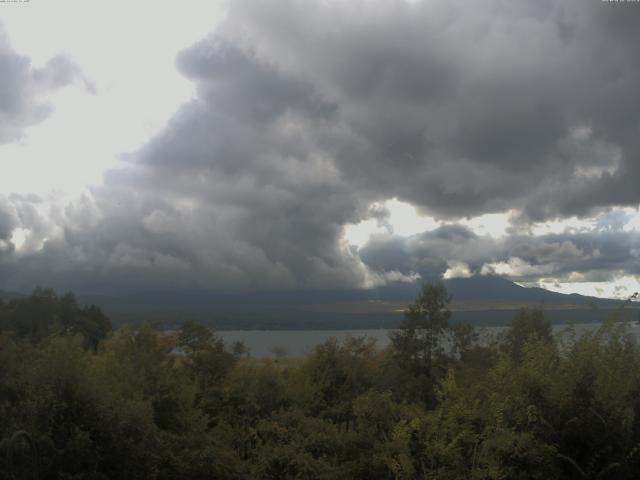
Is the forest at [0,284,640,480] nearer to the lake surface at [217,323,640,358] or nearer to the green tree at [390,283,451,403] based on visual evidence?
the lake surface at [217,323,640,358]

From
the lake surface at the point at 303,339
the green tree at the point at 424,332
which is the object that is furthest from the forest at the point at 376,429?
the green tree at the point at 424,332

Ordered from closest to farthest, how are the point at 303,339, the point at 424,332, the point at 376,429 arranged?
the point at 376,429, the point at 424,332, the point at 303,339

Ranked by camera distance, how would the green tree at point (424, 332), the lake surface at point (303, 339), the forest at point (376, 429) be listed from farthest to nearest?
1. the green tree at point (424, 332)
2. the lake surface at point (303, 339)
3. the forest at point (376, 429)

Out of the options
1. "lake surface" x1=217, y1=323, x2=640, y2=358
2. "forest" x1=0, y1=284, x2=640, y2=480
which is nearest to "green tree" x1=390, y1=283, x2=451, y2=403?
"lake surface" x1=217, y1=323, x2=640, y2=358

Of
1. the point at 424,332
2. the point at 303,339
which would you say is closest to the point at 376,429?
the point at 424,332

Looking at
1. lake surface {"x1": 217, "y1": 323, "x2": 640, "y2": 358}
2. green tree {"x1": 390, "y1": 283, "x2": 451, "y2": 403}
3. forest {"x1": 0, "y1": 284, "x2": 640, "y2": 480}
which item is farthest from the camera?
green tree {"x1": 390, "y1": 283, "x2": 451, "y2": 403}

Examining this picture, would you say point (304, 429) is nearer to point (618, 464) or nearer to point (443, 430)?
point (443, 430)

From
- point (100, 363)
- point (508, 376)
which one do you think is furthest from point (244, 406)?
point (508, 376)

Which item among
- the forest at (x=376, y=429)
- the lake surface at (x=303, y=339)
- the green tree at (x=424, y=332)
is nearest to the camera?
the forest at (x=376, y=429)

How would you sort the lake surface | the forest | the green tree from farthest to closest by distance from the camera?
the green tree, the lake surface, the forest

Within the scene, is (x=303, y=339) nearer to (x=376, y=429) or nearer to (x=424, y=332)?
(x=424, y=332)

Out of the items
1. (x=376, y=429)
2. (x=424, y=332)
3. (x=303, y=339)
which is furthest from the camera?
(x=303, y=339)

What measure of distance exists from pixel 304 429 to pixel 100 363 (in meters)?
7.30

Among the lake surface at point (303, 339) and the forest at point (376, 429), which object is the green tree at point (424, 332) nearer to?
the lake surface at point (303, 339)
